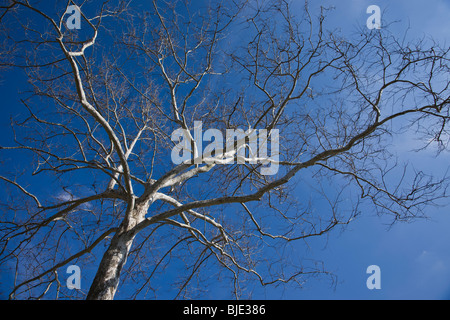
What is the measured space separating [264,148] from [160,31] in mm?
2833

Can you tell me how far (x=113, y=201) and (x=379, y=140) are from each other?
4587 millimetres

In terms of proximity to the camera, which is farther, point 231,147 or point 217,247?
point 231,147

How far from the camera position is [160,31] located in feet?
16.7

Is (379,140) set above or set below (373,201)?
above

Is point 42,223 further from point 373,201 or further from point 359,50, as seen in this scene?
point 359,50

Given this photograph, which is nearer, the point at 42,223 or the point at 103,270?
the point at 103,270
